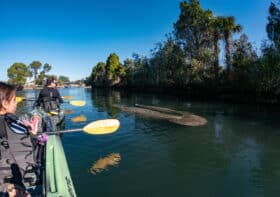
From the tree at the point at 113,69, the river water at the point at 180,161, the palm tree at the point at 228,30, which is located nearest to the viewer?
the river water at the point at 180,161

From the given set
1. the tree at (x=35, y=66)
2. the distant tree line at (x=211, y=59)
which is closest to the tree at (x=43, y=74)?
Answer: the tree at (x=35, y=66)

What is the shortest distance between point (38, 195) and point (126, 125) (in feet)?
32.3

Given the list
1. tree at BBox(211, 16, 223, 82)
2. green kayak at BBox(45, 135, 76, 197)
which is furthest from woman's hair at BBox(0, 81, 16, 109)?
tree at BBox(211, 16, 223, 82)

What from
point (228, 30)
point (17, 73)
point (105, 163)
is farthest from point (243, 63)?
point (17, 73)

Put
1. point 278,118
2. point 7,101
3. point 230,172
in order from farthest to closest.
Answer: point 278,118 → point 230,172 → point 7,101

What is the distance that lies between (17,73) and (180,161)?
113522mm

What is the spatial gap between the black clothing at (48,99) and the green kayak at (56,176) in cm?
564

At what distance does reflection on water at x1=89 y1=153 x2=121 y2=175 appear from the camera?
6.75 metres

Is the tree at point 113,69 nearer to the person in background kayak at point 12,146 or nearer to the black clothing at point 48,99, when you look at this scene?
the black clothing at point 48,99

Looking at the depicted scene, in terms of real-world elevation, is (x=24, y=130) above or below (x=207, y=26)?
below

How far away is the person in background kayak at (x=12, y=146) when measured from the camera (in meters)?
3.09

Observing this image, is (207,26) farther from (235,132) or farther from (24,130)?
(24,130)

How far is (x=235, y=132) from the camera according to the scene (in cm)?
1135

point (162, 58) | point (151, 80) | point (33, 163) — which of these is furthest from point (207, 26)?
point (33, 163)
